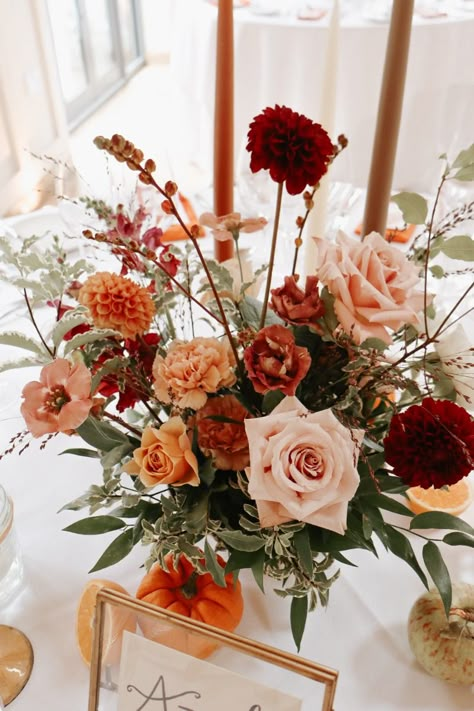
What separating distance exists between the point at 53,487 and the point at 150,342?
35 cm

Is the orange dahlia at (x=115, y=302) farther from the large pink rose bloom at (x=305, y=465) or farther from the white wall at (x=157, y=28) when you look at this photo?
the white wall at (x=157, y=28)

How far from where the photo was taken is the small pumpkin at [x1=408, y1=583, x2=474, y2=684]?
61 centimetres

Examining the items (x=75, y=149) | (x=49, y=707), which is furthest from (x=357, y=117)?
(x=49, y=707)

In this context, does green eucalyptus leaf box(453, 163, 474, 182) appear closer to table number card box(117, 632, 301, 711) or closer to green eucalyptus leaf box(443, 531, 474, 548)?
green eucalyptus leaf box(443, 531, 474, 548)

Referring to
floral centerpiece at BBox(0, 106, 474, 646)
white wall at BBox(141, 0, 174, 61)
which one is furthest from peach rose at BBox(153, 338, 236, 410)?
white wall at BBox(141, 0, 174, 61)

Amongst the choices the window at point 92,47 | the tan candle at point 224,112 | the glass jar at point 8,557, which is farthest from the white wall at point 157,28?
the glass jar at point 8,557

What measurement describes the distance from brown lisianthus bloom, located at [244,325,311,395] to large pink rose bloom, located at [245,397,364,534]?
0.02 m

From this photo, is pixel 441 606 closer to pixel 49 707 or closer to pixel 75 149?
pixel 49 707

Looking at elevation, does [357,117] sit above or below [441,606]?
below

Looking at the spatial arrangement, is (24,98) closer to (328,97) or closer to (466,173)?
(328,97)

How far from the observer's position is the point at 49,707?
631 millimetres

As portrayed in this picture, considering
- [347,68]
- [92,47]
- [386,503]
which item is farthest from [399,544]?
[92,47]

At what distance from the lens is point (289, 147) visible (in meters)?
0.46

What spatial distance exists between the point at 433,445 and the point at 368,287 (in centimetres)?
13
